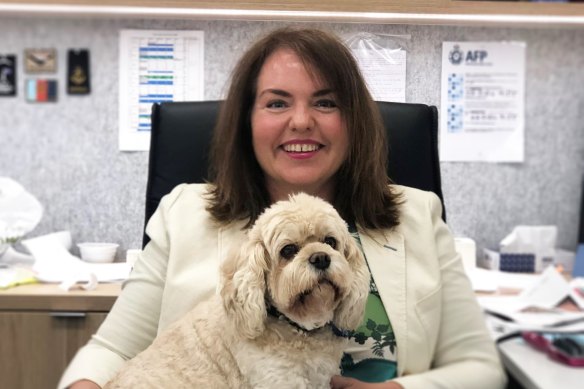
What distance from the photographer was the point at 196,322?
847 mm

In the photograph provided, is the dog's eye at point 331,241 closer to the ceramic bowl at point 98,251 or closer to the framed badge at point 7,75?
the ceramic bowl at point 98,251

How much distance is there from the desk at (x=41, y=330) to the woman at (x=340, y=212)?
0.07 ft

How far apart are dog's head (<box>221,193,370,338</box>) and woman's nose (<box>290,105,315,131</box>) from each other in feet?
0.31

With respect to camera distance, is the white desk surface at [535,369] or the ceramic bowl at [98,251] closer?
the white desk surface at [535,369]

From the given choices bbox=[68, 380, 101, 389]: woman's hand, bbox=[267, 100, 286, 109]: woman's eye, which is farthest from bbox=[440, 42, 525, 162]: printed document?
bbox=[68, 380, 101, 389]: woman's hand

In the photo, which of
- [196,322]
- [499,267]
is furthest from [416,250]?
[196,322]

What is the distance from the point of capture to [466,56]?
0.81 m

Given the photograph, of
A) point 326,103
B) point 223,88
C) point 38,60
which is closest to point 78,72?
point 38,60

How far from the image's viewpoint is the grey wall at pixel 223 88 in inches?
29.7

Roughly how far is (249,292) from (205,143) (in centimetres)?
33

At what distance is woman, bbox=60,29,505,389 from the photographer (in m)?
0.81

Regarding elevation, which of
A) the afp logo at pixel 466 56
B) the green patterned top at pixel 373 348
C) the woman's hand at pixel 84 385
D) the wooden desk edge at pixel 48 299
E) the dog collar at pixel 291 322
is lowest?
the woman's hand at pixel 84 385

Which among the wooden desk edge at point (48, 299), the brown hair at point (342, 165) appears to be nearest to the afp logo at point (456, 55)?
the brown hair at point (342, 165)

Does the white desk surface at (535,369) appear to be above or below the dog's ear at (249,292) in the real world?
below
